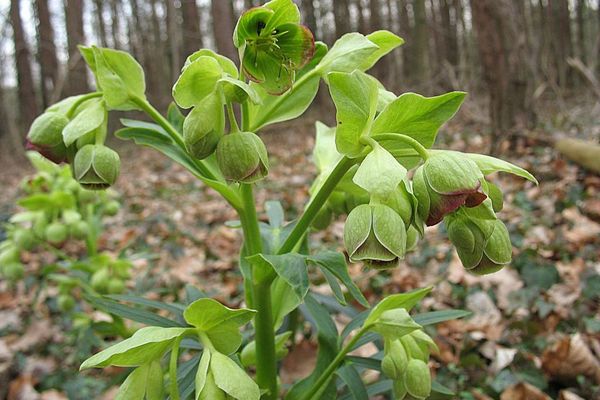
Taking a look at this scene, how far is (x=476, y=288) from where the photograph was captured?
2.36m

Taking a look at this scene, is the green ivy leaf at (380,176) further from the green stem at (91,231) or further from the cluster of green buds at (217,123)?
the green stem at (91,231)

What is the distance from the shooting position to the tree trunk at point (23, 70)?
11.2 metres

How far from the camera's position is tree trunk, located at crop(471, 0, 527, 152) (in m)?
4.57

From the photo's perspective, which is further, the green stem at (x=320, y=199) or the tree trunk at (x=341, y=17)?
the tree trunk at (x=341, y=17)

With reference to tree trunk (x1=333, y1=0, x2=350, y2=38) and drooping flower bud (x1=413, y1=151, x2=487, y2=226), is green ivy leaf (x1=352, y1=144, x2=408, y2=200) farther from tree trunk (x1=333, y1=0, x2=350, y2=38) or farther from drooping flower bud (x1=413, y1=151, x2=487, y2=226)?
tree trunk (x1=333, y1=0, x2=350, y2=38)

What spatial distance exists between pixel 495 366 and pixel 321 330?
33.5 inches

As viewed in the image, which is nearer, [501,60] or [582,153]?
[582,153]

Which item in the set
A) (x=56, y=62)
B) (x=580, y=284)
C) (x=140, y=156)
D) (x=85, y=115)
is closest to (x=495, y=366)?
(x=580, y=284)

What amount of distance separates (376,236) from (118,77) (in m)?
0.64

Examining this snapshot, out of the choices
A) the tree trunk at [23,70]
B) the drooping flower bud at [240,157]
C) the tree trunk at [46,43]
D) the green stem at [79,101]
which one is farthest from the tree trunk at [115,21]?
the drooping flower bud at [240,157]

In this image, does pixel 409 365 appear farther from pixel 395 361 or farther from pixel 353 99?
pixel 353 99

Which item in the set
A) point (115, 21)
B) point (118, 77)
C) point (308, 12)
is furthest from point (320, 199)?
point (115, 21)

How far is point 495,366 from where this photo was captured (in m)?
1.81

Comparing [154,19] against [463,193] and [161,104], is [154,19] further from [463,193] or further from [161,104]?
[463,193]
